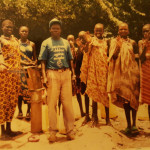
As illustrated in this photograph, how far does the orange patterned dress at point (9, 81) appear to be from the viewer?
10.8ft

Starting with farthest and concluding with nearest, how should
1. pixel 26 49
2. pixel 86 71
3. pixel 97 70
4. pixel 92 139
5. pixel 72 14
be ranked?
pixel 26 49 < pixel 72 14 < pixel 86 71 < pixel 97 70 < pixel 92 139

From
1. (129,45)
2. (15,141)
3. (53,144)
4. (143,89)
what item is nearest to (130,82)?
(143,89)

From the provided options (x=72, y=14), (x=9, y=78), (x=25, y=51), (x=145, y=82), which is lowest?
(x=145, y=82)

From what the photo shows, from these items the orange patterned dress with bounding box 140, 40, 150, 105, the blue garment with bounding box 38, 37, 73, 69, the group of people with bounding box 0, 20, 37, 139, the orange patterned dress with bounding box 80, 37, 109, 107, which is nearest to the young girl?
the group of people with bounding box 0, 20, 37, 139

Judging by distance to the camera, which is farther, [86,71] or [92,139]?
[86,71]

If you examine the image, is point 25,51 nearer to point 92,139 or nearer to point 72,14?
point 72,14

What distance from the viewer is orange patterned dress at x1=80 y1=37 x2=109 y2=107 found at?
354 cm

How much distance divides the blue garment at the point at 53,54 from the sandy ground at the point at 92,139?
0.86 meters

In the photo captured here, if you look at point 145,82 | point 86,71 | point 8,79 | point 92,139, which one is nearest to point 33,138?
point 92,139

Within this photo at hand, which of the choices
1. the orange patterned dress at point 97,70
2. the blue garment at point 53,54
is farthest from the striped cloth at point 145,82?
the blue garment at point 53,54

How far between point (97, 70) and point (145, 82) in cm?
74

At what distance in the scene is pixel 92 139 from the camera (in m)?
3.11

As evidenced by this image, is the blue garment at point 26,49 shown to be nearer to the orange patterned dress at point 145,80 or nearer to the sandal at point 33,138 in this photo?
the sandal at point 33,138

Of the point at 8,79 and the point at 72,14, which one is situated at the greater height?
the point at 72,14
